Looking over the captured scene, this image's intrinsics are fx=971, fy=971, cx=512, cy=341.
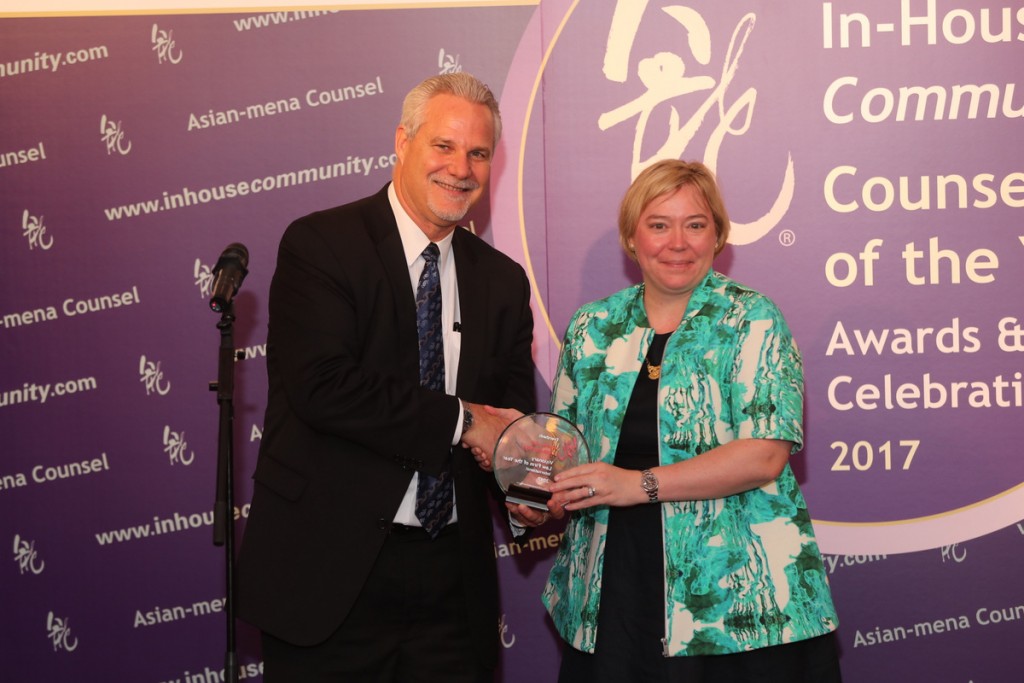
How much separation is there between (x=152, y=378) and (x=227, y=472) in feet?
5.13

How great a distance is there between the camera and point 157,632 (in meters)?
3.71

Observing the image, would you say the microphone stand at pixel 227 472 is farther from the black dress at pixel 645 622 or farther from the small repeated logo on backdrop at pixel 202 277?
the small repeated logo on backdrop at pixel 202 277

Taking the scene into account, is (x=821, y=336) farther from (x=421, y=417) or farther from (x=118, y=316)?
(x=118, y=316)

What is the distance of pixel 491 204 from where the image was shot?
371cm

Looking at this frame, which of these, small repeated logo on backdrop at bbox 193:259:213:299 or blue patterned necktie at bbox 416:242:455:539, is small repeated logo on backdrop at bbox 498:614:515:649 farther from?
small repeated logo on backdrop at bbox 193:259:213:299

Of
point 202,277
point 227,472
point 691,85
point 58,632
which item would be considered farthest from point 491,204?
point 58,632

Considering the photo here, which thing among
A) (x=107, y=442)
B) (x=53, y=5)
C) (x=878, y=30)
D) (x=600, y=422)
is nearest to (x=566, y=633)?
(x=600, y=422)

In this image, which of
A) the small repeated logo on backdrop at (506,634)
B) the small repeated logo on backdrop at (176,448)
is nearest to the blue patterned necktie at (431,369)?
the small repeated logo on backdrop at (506,634)

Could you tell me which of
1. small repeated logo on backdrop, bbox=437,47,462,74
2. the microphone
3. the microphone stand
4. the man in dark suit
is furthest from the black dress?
small repeated logo on backdrop, bbox=437,47,462,74

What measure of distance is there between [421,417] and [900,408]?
83.0 inches

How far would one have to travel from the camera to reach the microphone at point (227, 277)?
2291 millimetres

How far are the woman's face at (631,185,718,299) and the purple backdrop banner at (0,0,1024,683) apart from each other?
1.06m

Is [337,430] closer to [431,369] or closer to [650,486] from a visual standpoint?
[431,369]

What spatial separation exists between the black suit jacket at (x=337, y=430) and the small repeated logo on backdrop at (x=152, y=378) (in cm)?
121
